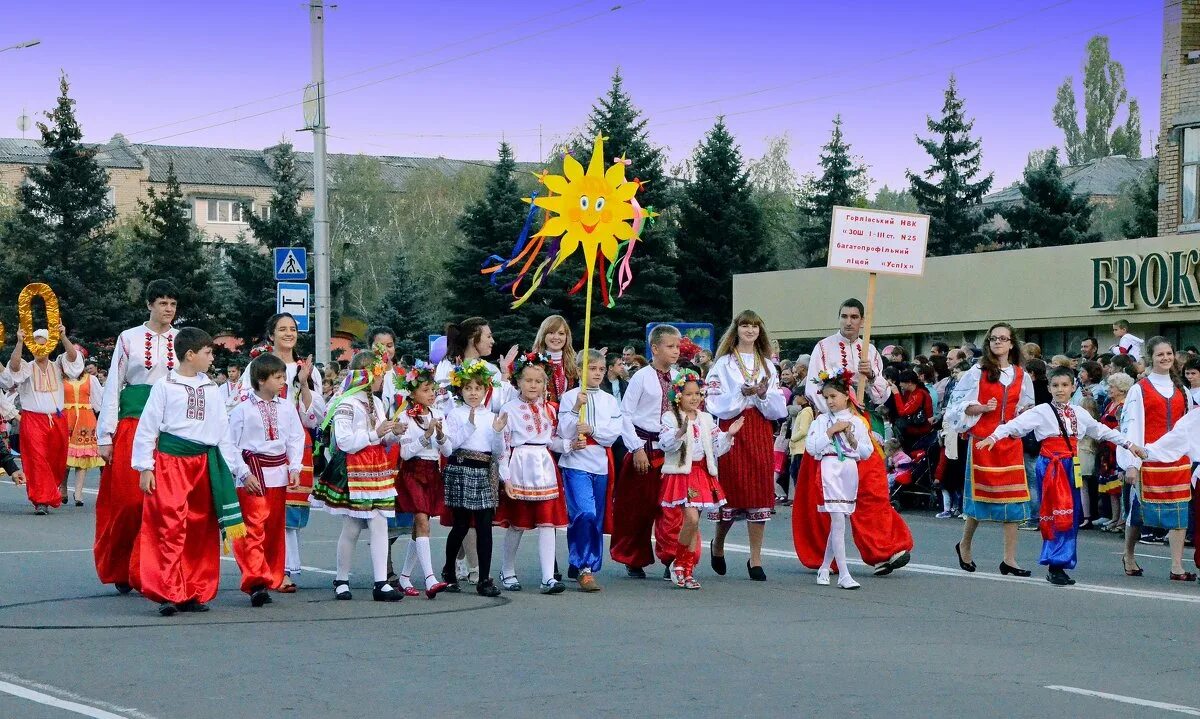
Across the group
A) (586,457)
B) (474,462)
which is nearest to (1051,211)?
(586,457)

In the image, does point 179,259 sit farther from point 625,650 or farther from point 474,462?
point 625,650

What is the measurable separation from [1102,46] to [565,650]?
81.7 meters

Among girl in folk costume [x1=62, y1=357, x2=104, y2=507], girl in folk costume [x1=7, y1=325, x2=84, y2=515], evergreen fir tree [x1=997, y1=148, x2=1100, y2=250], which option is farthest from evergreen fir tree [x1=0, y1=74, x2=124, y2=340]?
girl in folk costume [x1=7, y1=325, x2=84, y2=515]

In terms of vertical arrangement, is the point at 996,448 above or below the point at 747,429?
below

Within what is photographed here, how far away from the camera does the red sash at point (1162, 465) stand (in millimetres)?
12594

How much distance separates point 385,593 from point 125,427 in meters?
2.12

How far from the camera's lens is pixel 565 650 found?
863cm

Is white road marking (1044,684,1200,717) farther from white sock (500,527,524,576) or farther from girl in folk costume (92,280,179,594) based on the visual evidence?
girl in folk costume (92,280,179,594)

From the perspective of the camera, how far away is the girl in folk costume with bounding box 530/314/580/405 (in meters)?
12.0

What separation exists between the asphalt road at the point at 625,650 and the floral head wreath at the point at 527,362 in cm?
156

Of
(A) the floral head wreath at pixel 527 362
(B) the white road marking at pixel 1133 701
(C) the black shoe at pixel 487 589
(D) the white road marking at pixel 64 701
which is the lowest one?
(C) the black shoe at pixel 487 589

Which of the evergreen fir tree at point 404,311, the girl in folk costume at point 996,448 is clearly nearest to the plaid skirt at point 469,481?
the girl in folk costume at point 996,448

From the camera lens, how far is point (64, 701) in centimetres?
716

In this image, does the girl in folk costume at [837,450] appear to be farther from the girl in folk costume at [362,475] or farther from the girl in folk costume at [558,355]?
the girl in folk costume at [362,475]
